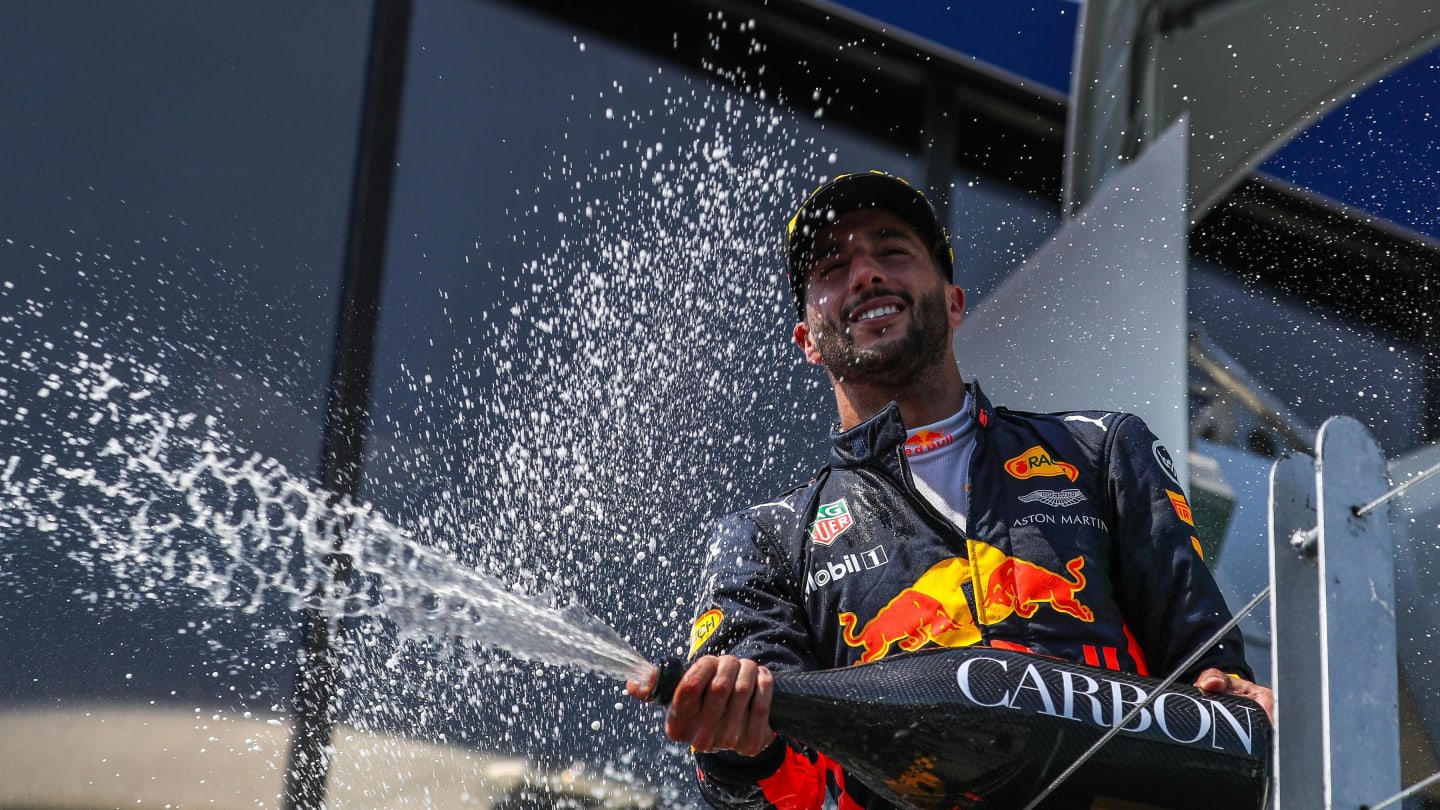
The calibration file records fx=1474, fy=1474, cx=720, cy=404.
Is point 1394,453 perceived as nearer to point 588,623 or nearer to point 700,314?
point 700,314

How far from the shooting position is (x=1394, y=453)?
3693mm

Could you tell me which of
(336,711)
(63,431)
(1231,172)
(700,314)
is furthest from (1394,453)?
(63,431)

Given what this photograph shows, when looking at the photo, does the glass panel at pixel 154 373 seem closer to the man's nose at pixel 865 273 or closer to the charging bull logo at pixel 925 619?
the man's nose at pixel 865 273

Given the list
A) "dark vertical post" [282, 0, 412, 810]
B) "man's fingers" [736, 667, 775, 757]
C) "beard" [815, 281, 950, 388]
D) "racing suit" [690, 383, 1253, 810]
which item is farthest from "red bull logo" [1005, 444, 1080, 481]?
"dark vertical post" [282, 0, 412, 810]

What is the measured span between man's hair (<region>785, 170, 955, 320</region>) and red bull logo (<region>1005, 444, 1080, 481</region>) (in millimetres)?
429

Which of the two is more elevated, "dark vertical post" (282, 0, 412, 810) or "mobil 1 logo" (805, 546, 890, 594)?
"dark vertical post" (282, 0, 412, 810)

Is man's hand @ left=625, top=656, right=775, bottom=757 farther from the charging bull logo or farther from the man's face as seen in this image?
the man's face

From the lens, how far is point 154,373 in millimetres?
3824

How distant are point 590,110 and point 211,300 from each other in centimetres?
138

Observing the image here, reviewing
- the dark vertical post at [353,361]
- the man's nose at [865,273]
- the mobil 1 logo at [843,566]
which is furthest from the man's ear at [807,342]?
the dark vertical post at [353,361]

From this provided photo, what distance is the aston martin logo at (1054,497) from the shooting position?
201 centimetres

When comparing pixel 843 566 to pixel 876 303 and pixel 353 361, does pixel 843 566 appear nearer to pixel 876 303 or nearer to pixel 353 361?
→ pixel 876 303

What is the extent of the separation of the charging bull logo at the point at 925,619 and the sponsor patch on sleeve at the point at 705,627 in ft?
0.71

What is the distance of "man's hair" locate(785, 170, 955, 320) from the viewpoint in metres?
2.38
